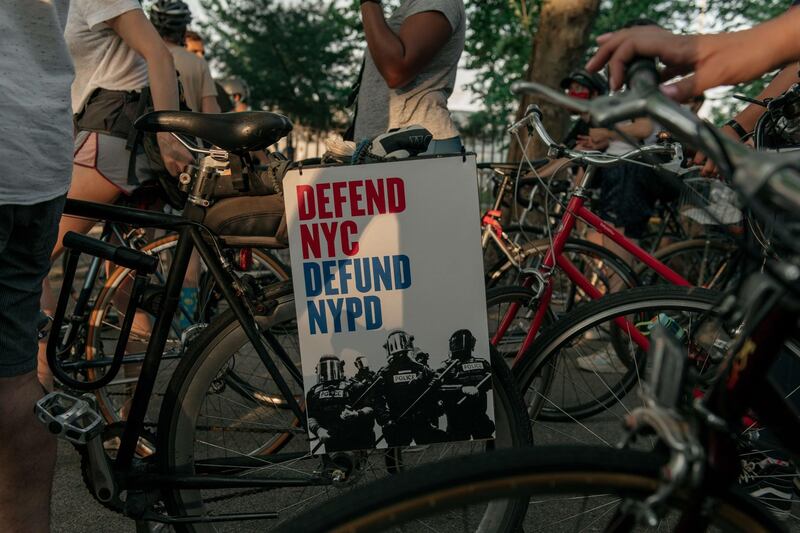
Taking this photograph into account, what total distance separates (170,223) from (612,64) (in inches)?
51.4

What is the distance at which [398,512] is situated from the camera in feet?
3.05

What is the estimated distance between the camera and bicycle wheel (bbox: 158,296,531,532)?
198 centimetres

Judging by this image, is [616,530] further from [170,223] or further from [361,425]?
[170,223]

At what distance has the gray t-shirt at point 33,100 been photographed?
1.62 metres

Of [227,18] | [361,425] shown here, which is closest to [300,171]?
[361,425]

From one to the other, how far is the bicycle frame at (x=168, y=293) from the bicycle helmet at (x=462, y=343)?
0.44 meters

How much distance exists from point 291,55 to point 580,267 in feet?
52.3

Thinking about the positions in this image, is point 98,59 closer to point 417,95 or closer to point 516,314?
point 417,95

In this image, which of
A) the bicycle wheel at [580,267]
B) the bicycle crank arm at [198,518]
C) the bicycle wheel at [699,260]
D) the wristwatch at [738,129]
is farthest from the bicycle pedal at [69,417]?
the bicycle wheel at [699,260]

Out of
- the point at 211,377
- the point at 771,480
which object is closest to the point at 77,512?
the point at 211,377

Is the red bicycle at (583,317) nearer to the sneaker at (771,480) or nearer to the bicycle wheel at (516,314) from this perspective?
the bicycle wheel at (516,314)

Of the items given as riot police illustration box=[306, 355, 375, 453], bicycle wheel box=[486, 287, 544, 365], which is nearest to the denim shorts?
riot police illustration box=[306, 355, 375, 453]

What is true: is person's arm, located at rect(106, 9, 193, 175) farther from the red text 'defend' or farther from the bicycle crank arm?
the bicycle crank arm

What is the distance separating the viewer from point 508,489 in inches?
37.4
